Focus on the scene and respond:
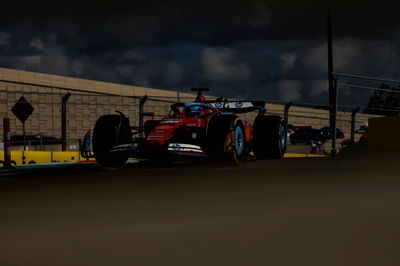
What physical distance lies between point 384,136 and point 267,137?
3704mm

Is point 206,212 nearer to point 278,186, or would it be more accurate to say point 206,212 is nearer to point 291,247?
point 291,247

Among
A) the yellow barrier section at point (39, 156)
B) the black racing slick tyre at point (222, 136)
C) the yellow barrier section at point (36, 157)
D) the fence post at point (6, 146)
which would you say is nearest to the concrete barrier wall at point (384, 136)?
the yellow barrier section at point (39, 156)

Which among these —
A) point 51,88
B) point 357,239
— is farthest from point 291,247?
point 51,88

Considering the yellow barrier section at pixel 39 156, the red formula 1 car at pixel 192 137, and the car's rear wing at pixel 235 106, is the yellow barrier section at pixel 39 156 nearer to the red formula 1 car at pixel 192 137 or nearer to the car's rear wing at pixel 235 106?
the car's rear wing at pixel 235 106

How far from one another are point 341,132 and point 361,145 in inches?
156

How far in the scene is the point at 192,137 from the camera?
9.84 meters

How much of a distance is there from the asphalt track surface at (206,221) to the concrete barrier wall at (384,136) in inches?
231

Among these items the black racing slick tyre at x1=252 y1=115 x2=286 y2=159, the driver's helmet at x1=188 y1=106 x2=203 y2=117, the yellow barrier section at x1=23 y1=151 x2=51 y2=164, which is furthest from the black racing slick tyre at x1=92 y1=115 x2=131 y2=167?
the yellow barrier section at x1=23 y1=151 x2=51 y2=164

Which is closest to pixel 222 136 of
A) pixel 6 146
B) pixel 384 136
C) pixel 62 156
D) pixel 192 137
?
pixel 192 137

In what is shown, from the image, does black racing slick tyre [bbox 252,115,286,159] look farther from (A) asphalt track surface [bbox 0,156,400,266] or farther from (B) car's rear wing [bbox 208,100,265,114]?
(A) asphalt track surface [bbox 0,156,400,266]

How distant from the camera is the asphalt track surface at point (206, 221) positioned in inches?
143

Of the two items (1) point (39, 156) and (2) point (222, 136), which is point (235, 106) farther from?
(1) point (39, 156)

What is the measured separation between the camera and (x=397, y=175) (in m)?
7.35

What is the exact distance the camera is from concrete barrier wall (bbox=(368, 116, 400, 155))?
12922mm
